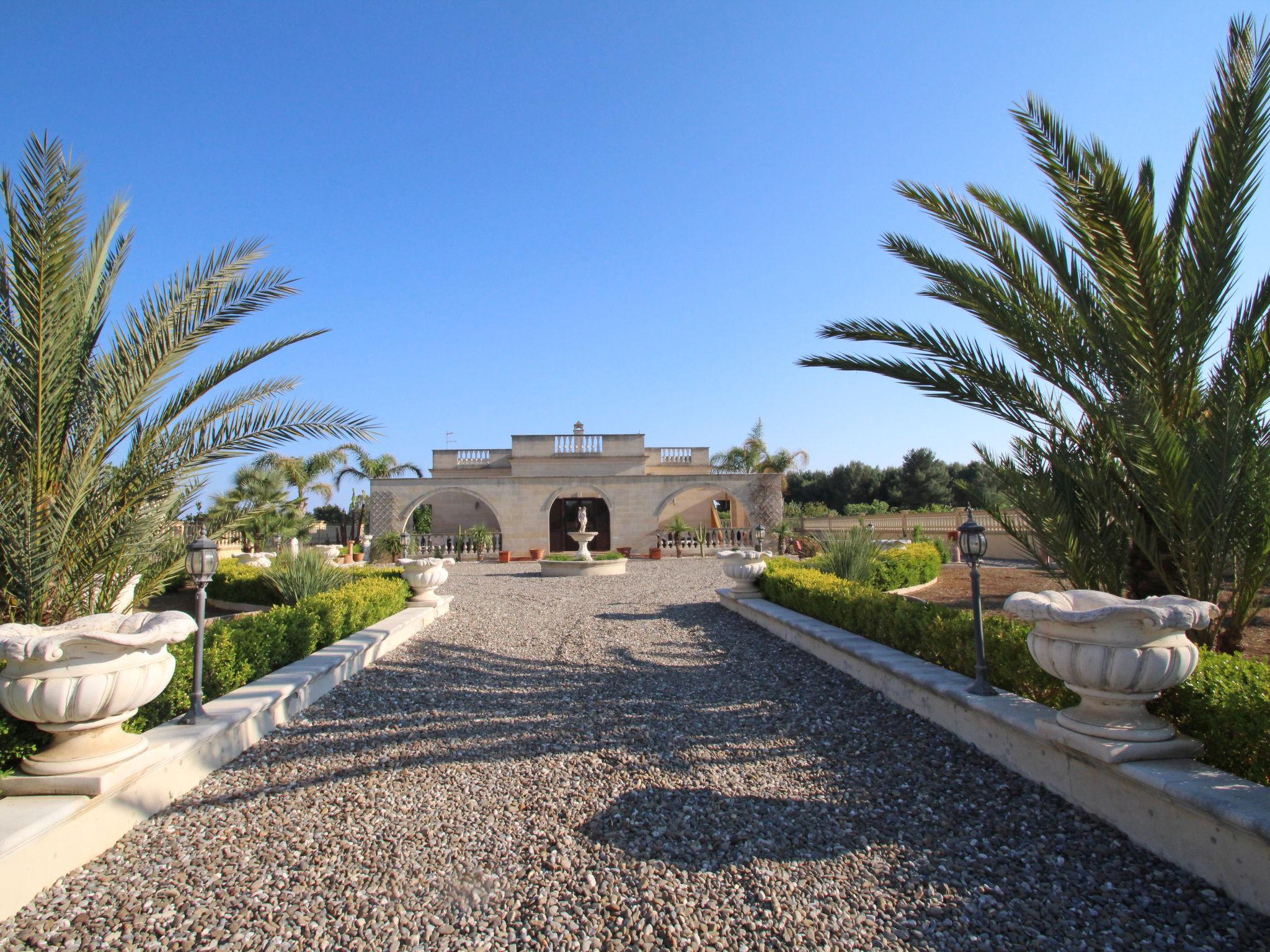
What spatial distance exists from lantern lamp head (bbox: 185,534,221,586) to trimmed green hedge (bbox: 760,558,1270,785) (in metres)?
4.73

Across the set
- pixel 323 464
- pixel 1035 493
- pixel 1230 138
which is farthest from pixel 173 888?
pixel 323 464

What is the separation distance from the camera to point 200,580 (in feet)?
14.0

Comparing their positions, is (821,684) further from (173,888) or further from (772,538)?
(772,538)

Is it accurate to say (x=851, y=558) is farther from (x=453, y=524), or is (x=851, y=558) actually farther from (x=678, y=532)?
(x=453, y=524)

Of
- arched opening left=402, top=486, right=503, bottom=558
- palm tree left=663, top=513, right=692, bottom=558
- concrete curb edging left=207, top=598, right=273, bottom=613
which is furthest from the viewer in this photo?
palm tree left=663, top=513, right=692, bottom=558

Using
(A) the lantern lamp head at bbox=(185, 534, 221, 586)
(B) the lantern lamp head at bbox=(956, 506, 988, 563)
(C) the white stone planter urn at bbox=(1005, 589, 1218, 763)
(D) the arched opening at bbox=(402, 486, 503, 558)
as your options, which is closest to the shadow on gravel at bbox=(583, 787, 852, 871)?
(C) the white stone planter urn at bbox=(1005, 589, 1218, 763)

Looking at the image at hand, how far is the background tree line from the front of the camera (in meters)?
37.3

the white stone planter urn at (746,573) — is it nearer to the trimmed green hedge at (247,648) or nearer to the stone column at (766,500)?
the trimmed green hedge at (247,648)

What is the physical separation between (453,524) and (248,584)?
16970 millimetres

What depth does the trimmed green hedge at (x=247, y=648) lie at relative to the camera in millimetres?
3213

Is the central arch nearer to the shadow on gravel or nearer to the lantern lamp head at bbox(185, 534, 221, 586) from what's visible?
the lantern lamp head at bbox(185, 534, 221, 586)

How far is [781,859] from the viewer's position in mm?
2809

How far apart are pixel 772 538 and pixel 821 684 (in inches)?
678

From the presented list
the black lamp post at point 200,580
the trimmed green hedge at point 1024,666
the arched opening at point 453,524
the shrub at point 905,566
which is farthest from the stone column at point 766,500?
the black lamp post at point 200,580
